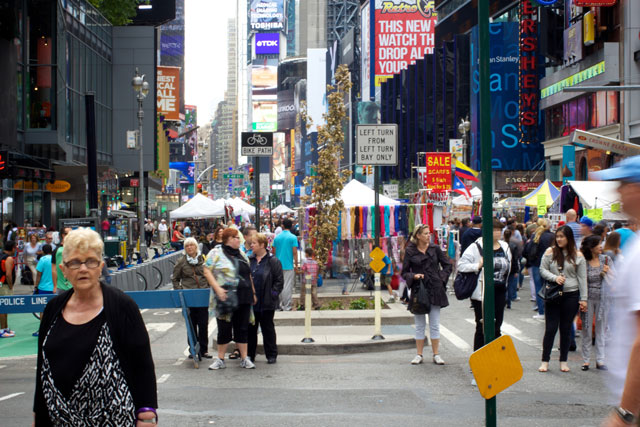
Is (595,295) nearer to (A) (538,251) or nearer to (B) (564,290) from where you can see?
(B) (564,290)

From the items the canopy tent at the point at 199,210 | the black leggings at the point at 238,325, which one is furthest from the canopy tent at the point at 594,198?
the canopy tent at the point at 199,210

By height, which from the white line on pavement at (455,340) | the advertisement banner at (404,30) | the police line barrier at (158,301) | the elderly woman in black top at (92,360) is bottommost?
the white line on pavement at (455,340)

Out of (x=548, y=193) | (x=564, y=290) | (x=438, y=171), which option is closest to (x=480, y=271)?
(x=564, y=290)

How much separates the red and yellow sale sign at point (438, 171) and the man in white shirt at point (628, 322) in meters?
30.0

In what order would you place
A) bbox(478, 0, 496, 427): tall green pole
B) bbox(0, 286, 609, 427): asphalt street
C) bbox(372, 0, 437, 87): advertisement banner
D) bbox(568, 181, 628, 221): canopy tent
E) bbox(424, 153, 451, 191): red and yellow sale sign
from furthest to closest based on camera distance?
bbox(372, 0, 437, 87): advertisement banner → bbox(424, 153, 451, 191): red and yellow sale sign → bbox(568, 181, 628, 221): canopy tent → bbox(0, 286, 609, 427): asphalt street → bbox(478, 0, 496, 427): tall green pole

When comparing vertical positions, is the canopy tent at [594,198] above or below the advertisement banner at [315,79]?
below

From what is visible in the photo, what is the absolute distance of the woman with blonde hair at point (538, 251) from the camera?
1622cm

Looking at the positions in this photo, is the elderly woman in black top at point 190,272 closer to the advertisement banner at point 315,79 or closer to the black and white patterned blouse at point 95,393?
the black and white patterned blouse at point 95,393

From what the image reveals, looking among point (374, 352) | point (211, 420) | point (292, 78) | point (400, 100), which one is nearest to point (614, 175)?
point (211, 420)

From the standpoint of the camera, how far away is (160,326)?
52.2ft

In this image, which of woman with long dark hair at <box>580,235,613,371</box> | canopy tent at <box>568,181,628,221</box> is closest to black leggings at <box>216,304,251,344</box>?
woman with long dark hair at <box>580,235,613,371</box>

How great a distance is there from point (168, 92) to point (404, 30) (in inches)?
1588

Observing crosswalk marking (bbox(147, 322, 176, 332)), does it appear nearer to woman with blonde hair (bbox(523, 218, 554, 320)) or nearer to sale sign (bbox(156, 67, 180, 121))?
woman with blonde hair (bbox(523, 218, 554, 320))

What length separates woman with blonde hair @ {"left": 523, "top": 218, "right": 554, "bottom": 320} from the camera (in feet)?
53.2
